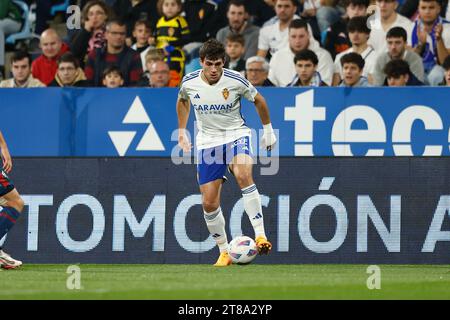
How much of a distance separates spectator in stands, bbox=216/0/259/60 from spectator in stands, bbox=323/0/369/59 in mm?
1137

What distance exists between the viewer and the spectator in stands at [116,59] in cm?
1827

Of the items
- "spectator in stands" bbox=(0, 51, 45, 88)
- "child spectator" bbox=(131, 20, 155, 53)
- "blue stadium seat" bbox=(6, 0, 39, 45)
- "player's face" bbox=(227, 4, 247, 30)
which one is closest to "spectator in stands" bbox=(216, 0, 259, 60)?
"player's face" bbox=(227, 4, 247, 30)

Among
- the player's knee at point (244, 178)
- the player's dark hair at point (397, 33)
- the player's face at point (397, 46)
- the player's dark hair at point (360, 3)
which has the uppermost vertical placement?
the player's dark hair at point (360, 3)

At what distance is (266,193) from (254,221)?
1981mm

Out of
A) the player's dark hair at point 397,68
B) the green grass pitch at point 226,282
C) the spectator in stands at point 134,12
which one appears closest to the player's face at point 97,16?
the spectator in stands at point 134,12

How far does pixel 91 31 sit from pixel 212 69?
6197 mm

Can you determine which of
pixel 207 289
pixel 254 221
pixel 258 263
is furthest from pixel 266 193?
pixel 207 289

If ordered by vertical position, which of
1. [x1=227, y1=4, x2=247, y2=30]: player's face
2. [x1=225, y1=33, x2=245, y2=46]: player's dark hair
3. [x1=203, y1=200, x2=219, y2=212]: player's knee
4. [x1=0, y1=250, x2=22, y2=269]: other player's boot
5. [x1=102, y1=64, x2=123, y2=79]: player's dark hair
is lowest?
[x1=0, y1=250, x2=22, y2=269]: other player's boot

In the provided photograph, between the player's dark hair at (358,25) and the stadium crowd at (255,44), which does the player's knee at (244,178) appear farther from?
the player's dark hair at (358,25)

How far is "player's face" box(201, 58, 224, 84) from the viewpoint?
13420 millimetres

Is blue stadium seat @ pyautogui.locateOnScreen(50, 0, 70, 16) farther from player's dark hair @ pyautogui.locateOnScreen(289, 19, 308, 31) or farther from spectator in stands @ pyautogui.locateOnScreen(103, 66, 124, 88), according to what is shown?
player's dark hair @ pyautogui.locateOnScreen(289, 19, 308, 31)

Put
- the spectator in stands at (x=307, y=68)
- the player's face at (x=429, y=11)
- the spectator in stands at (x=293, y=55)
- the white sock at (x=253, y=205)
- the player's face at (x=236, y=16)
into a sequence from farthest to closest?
1. the player's face at (x=236, y=16)
2. the player's face at (x=429, y=11)
3. the spectator in stands at (x=293, y=55)
4. the spectator in stands at (x=307, y=68)
5. the white sock at (x=253, y=205)

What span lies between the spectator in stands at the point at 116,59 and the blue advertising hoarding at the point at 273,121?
1.64 metres

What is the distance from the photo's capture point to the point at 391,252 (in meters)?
15.0
